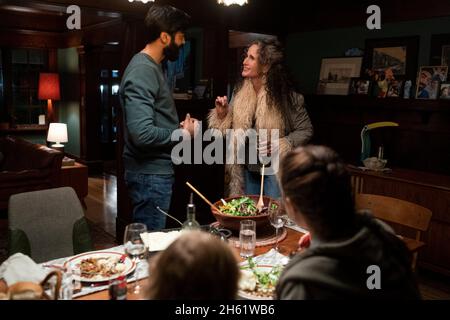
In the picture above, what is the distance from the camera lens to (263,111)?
2.88m

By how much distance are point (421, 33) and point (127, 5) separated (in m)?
2.63

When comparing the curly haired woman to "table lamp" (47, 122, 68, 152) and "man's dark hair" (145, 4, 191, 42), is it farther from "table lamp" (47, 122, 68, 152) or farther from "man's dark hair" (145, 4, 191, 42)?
"table lamp" (47, 122, 68, 152)

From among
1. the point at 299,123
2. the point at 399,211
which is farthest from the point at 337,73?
the point at 399,211

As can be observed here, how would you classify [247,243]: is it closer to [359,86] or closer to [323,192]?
[323,192]

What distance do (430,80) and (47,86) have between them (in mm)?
5838

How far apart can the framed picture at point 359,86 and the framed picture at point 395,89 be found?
0.23m

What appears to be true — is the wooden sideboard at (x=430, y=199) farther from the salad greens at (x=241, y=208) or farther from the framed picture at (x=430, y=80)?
the salad greens at (x=241, y=208)

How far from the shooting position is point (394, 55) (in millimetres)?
4121

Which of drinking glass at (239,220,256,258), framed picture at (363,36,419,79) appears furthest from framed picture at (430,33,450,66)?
drinking glass at (239,220,256,258)

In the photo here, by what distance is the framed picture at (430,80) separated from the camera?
3.79m

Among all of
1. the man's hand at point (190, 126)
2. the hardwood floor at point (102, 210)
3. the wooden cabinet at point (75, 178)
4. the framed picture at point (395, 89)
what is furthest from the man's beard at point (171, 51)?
the wooden cabinet at point (75, 178)

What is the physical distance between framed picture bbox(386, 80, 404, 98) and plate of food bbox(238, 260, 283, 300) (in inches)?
117

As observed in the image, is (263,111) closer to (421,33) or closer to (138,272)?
(138,272)

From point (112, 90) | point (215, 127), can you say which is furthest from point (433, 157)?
point (112, 90)
